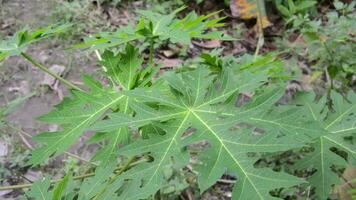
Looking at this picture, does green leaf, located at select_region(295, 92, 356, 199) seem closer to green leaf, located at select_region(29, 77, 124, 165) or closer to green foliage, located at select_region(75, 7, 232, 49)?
green foliage, located at select_region(75, 7, 232, 49)

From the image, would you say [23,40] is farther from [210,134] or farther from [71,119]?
[210,134]

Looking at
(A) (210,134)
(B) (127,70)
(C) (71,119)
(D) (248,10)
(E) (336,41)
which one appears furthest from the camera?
(D) (248,10)

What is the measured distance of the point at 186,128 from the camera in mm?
1475

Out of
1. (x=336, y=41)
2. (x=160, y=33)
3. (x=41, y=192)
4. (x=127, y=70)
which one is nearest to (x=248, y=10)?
(x=336, y=41)

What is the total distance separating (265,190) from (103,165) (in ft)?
1.97

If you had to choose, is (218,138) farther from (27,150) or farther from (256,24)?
(256,24)

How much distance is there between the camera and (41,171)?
292 centimetres

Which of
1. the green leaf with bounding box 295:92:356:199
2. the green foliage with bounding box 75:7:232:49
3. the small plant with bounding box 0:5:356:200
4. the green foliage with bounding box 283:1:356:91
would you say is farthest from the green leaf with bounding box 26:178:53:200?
the green foliage with bounding box 283:1:356:91

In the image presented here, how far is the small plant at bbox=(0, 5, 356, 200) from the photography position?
4.34 ft

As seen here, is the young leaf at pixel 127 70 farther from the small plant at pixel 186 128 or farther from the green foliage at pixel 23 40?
the green foliage at pixel 23 40

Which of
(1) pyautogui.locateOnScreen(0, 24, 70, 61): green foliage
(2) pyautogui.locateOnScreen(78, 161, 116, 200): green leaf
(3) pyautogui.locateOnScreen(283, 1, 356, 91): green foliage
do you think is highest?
(1) pyautogui.locateOnScreen(0, 24, 70, 61): green foliage

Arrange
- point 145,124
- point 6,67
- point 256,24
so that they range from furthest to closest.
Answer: point 256,24 → point 6,67 → point 145,124

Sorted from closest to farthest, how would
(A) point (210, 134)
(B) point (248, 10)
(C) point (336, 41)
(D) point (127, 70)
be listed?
(A) point (210, 134), (D) point (127, 70), (C) point (336, 41), (B) point (248, 10)

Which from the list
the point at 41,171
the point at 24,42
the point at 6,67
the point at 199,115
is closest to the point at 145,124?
the point at 199,115
